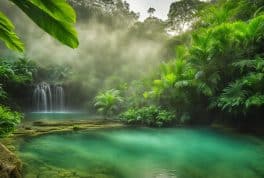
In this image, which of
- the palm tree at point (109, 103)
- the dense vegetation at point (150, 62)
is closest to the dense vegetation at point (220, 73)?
the dense vegetation at point (150, 62)

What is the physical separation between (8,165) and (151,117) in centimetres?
815

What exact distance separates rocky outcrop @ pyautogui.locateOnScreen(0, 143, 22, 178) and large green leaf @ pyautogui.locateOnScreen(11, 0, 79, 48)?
7.94 ft

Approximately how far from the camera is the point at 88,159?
4.91 metres

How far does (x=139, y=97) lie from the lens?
13.7m

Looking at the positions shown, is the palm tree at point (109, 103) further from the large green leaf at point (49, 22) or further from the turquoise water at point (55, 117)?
the large green leaf at point (49, 22)

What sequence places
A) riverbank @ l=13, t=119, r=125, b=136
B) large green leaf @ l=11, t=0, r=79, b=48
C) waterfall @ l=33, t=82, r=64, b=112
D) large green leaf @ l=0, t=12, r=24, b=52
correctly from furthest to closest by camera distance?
waterfall @ l=33, t=82, r=64, b=112
riverbank @ l=13, t=119, r=125, b=136
large green leaf @ l=0, t=12, r=24, b=52
large green leaf @ l=11, t=0, r=79, b=48

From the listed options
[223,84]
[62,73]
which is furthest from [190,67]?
[62,73]

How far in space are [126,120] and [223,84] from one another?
425 cm

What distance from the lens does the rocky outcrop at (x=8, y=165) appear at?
3148mm

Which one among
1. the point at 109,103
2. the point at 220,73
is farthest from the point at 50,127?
the point at 220,73

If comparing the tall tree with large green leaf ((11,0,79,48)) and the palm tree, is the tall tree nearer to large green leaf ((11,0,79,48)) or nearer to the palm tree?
the palm tree

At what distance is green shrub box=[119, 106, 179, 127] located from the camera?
1079 cm

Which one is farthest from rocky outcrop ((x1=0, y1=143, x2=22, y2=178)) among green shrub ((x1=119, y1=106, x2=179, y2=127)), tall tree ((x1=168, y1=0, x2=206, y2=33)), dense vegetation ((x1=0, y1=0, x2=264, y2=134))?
tall tree ((x1=168, y1=0, x2=206, y2=33))

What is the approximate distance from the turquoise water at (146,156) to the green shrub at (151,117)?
2.83m
